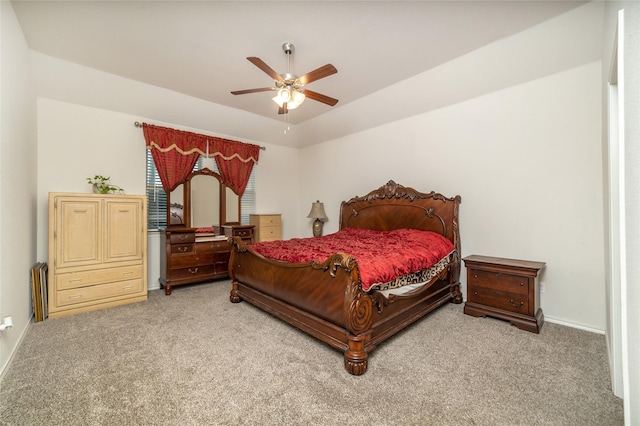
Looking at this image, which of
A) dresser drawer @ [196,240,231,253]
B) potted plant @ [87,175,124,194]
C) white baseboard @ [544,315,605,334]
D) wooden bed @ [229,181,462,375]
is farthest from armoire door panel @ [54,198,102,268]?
white baseboard @ [544,315,605,334]

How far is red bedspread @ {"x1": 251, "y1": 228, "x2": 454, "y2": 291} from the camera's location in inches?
91.1

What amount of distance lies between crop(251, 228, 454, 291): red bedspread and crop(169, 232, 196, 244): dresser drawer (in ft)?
5.06

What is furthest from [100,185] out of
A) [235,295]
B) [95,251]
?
[235,295]

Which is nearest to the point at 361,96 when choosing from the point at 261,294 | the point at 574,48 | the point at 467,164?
the point at 467,164

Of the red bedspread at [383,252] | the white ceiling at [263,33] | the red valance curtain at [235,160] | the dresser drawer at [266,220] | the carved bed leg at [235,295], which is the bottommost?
the carved bed leg at [235,295]

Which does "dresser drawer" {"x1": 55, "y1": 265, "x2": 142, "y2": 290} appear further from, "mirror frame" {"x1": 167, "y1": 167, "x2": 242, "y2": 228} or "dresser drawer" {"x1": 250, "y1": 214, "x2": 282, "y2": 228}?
"dresser drawer" {"x1": 250, "y1": 214, "x2": 282, "y2": 228}

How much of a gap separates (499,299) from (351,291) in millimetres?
1911

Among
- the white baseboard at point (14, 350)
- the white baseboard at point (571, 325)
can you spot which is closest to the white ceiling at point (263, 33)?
the white baseboard at point (14, 350)

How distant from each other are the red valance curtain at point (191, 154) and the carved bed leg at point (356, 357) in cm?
391

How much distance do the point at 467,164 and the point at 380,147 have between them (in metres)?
1.52

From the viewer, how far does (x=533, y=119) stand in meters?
3.14

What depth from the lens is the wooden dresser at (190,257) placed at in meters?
4.11

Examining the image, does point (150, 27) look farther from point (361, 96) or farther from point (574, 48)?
point (574, 48)

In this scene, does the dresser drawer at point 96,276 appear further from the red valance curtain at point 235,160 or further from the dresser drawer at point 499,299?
the dresser drawer at point 499,299
